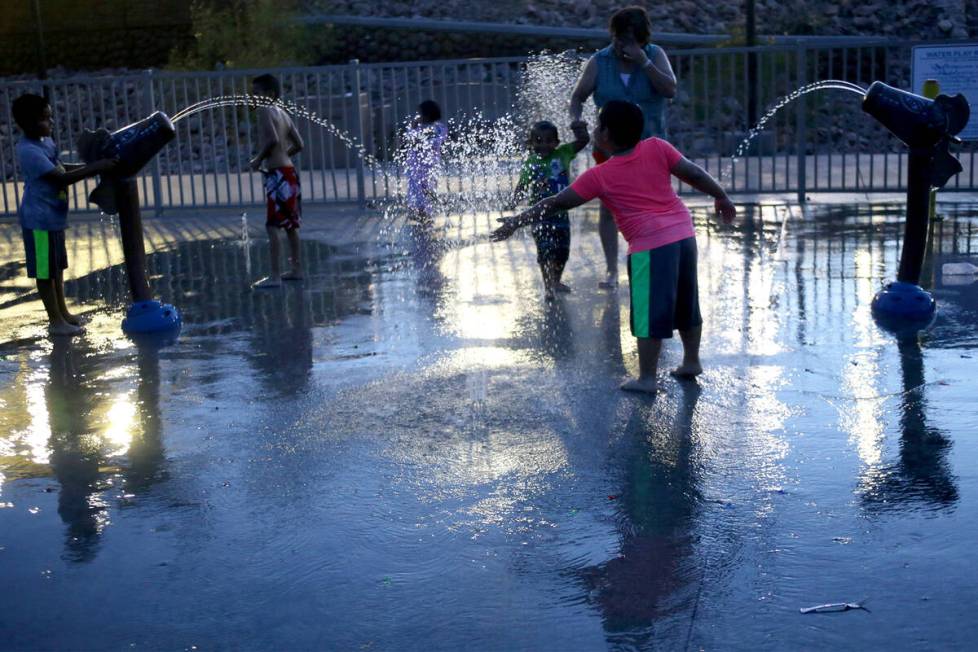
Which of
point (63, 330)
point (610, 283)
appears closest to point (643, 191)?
point (610, 283)

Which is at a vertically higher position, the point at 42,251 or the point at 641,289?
the point at 42,251

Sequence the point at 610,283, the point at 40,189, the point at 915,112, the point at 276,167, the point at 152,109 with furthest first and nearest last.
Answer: the point at 152,109
the point at 276,167
the point at 610,283
the point at 40,189
the point at 915,112

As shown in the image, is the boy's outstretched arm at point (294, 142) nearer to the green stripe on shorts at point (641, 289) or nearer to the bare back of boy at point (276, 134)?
the bare back of boy at point (276, 134)

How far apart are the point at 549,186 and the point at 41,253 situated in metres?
3.43

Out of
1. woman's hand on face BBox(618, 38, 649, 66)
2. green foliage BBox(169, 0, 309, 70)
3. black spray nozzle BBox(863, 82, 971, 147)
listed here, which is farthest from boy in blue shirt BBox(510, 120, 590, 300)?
green foliage BBox(169, 0, 309, 70)

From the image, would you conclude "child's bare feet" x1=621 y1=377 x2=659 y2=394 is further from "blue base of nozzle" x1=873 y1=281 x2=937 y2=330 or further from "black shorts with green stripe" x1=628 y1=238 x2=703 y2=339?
"blue base of nozzle" x1=873 y1=281 x2=937 y2=330

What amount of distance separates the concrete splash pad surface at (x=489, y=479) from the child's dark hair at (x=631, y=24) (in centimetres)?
179

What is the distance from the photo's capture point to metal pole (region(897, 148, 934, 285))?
7285mm

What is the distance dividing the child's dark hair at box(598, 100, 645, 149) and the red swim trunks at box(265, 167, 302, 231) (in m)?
3.75

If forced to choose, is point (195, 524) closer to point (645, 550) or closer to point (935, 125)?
point (645, 550)

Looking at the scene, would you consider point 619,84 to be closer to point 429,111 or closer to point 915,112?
point 915,112

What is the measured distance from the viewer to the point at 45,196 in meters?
7.59

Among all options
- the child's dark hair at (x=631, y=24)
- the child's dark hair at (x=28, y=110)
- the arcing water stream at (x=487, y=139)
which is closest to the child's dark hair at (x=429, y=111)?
the arcing water stream at (x=487, y=139)

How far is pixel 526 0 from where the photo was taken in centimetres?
3031
